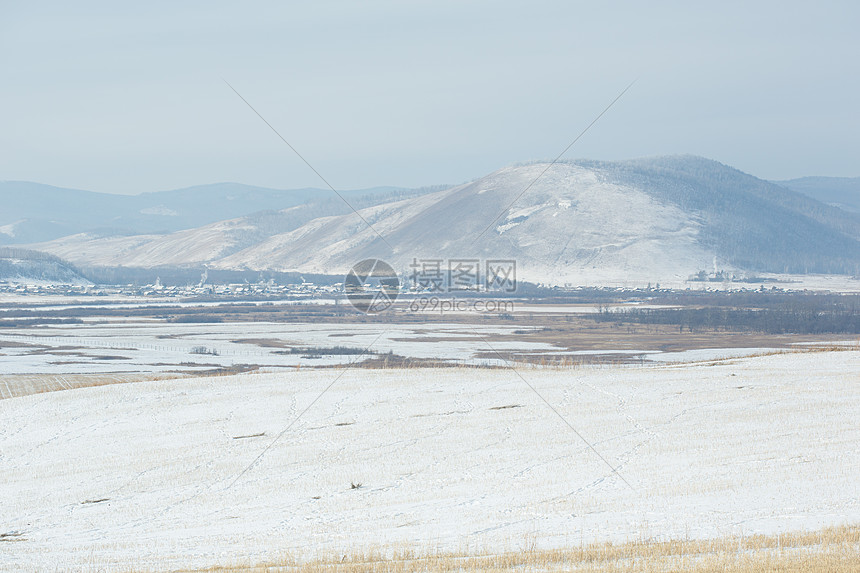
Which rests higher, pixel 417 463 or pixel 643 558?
pixel 643 558

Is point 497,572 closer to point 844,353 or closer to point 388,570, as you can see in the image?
point 388,570

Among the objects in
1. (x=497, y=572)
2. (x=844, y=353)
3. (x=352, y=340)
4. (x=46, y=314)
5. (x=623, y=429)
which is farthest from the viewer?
(x=46, y=314)

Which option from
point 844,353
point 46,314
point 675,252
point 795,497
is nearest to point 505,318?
point 46,314

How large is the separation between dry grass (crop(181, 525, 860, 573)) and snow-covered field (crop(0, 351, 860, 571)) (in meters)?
0.54

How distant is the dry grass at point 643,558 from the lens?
38.4 feet

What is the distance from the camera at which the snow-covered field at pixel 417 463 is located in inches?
556

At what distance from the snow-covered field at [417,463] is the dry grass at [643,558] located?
0.54 metres

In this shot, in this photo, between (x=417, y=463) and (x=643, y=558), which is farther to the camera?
(x=417, y=463)

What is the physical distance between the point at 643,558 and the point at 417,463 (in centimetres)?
730

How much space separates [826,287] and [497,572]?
172 meters

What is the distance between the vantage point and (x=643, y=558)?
40.4ft

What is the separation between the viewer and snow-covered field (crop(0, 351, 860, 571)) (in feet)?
46.4

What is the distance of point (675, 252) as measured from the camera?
626ft

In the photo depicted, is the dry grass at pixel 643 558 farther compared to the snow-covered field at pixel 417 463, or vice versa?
the snow-covered field at pixel 417 463
